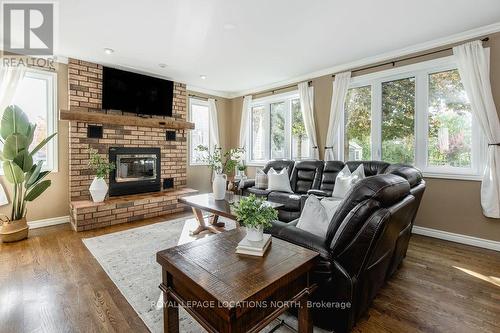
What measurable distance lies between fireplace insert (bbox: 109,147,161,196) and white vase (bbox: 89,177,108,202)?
1.43 ft

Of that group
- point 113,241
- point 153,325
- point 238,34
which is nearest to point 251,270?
point 153,325

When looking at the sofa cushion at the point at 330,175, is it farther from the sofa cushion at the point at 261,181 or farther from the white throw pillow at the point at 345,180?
the sofa cushion at the point at 261,181

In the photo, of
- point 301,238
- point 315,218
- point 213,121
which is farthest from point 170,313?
point 213,121

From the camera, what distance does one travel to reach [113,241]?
3258 mm

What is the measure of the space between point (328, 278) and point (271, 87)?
15.6 feet

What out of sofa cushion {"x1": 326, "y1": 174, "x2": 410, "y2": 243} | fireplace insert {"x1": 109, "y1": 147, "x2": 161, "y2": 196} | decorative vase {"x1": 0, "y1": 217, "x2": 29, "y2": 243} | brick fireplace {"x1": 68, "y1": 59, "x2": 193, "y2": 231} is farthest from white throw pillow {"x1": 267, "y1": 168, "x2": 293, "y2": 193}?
decorative vase {"x1": 0, "y1": 217, "x2": 29, "y2": 243}

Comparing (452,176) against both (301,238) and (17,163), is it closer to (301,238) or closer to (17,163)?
(301,238)

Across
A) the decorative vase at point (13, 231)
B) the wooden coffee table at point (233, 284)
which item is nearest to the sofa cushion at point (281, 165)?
the wooden coffee table at point (233, 284)

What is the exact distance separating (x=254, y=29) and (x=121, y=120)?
110 inches

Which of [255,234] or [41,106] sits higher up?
[41,106]

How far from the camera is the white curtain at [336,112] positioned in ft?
14.0

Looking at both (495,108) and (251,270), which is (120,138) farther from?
(495,108)

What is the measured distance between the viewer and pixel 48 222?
13.0 feet

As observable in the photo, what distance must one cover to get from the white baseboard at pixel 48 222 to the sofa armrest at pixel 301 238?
13.1 feet
